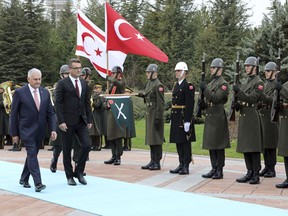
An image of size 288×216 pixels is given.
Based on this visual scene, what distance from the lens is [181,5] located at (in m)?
40.3

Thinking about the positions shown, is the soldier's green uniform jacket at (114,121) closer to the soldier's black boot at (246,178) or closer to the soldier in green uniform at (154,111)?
the soldier in green uniform at (154,111)

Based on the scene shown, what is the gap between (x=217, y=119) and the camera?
35.9ft

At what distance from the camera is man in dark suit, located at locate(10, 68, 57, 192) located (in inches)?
362

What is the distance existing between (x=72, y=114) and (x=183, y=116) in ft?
8.49

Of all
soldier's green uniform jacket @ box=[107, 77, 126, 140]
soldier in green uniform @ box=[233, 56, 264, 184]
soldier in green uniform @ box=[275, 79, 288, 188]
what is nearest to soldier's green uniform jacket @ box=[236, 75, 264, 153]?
soldier in green uniform @ box=[233, 56, 264, 184]

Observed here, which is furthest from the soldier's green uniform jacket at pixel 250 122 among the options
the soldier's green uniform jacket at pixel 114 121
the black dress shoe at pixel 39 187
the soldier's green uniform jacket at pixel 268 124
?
the black dress shoe at pixel 39 187

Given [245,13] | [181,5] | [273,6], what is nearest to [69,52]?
[181,5]

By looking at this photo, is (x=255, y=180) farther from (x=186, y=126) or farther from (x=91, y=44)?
(x=91, y=44)

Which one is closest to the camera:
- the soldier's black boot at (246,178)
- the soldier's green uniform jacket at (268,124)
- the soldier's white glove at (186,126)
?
the soldier's black boot at (246,178)

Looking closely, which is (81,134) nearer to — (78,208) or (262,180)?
(78,208)

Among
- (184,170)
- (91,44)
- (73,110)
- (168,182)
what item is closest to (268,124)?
(184,170)

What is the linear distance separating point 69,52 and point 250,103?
3682 cm

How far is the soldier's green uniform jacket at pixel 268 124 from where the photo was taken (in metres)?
10.9

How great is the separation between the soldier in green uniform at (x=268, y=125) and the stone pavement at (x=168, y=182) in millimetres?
314
